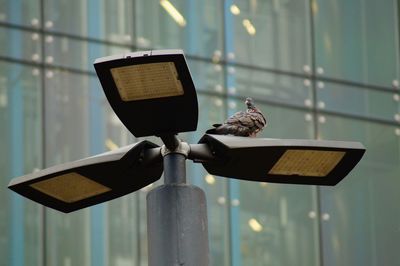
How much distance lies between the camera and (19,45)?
1675 centimetres

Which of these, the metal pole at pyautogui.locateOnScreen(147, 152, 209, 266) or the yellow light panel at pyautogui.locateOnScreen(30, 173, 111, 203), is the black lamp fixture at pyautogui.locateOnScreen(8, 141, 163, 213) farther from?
the metal pole at pyautogui.locateOnScreen(147, 152, 209, 266)

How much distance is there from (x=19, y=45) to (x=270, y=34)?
3621 millimetres

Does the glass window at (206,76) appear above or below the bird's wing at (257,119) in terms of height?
above

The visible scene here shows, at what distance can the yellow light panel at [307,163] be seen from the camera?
5.82 metres

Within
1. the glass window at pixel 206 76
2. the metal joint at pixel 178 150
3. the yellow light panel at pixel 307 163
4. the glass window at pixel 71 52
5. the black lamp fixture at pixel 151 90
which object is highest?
the glass window at pixel 71 52

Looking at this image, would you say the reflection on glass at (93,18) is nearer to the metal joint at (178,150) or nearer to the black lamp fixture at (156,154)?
the black lamp fixture at (156,154)

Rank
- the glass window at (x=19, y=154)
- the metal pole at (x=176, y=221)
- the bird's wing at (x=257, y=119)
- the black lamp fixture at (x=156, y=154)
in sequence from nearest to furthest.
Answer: the black lamp fixture at (x=156, y=154)
the metal pole at (x=176, y=221)
the bird's wing at (x=257, y=119)
the glass window at (x=19, y=154)

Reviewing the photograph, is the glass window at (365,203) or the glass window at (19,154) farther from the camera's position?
the glass window at (365,203)

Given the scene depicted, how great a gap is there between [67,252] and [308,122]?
4.02 meters

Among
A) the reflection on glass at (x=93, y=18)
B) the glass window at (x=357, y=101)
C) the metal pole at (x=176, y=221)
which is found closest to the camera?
the metal pole at (x=176, y=221)

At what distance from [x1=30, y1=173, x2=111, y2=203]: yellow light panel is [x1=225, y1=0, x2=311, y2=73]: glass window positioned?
12.0 meters

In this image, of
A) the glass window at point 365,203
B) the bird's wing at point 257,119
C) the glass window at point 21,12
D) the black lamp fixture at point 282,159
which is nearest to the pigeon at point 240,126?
the bird's wing at point 257,119

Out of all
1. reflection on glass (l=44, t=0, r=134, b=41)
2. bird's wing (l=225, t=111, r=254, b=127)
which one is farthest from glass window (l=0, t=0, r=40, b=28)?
bird's wing (l=225, t=111, r=254, b=127)

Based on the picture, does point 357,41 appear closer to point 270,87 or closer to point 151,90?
point 270,87
